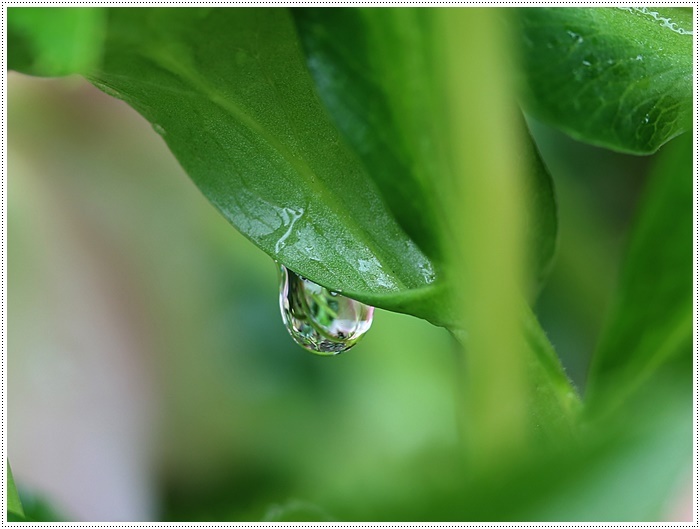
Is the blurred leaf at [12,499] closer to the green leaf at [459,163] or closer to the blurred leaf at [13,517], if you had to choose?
the blurred leaf at [13,517]

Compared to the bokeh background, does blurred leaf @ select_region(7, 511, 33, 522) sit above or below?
above

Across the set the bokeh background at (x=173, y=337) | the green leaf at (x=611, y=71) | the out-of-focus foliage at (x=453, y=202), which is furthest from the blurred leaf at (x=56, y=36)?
the bokeh background at (x=173, y=337)

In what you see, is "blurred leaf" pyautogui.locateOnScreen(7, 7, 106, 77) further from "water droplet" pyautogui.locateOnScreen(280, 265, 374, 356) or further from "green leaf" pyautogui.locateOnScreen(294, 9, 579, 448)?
"water droplet" pyautogui.locateOnScreen(280, 265, 374, 356)

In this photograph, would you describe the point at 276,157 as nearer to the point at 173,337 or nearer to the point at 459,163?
the point at 459,163

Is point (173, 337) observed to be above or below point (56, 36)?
below

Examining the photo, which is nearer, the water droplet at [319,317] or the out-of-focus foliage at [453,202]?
the out-of-focus foliage at [453,202]

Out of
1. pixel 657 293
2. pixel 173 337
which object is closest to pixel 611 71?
pixel 657 293

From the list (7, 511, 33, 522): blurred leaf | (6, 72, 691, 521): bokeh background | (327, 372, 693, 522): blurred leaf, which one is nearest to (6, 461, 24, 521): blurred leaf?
(7, 511, 33, 522): blurred leaf
